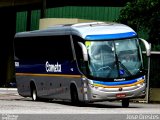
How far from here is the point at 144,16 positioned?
36.3 m

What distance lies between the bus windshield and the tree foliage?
923 centimetres

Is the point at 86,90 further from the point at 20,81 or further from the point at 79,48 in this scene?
the point at 20,81

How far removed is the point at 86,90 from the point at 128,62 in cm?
201

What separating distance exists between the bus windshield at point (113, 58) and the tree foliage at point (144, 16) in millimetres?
9227

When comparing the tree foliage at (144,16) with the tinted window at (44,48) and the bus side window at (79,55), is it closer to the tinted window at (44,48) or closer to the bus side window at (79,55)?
the tinted window at (44,48)

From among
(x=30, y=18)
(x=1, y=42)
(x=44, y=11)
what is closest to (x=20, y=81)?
(x=44, y=11)

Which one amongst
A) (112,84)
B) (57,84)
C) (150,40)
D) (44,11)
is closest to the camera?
(112,84)

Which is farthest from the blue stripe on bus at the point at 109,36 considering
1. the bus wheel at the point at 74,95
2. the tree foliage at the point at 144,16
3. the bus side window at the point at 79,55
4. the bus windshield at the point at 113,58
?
the tree foliage at the point at 144,16

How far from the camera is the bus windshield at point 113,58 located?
2625 centimetres

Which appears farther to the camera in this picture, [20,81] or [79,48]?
[20,81]

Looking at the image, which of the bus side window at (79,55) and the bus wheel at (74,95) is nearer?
the bus side window at (79,55)

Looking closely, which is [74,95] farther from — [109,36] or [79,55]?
[109,36]

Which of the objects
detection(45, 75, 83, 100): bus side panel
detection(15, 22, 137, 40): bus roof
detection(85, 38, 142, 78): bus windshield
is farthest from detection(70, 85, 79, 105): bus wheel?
detection(15, 22, 137, 40): bus roof

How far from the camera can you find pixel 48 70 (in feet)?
99.1
